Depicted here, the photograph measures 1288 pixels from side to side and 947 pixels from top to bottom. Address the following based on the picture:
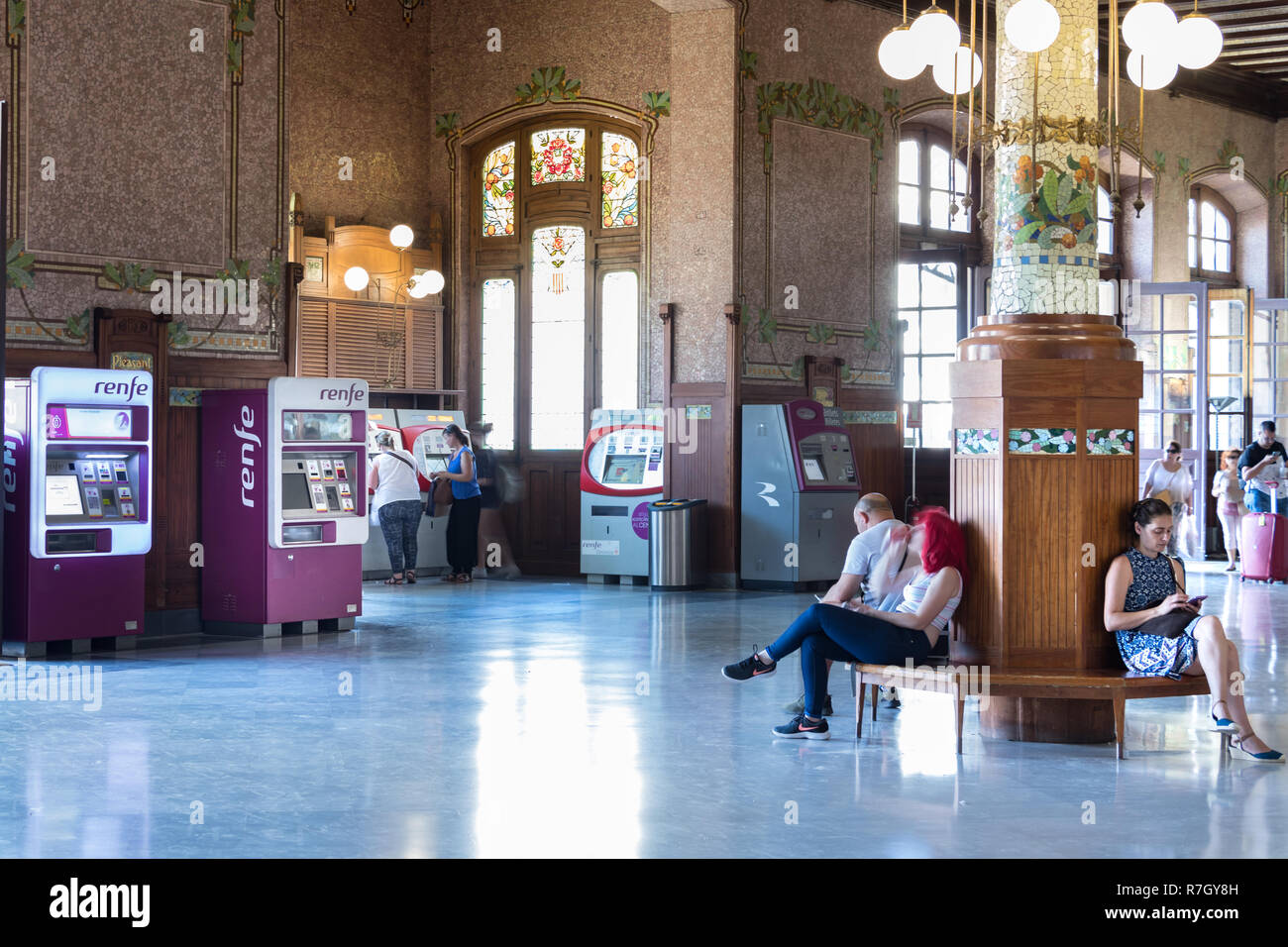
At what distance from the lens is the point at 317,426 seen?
9.41 metres

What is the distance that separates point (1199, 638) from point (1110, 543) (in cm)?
54

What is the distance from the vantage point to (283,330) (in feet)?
32.3

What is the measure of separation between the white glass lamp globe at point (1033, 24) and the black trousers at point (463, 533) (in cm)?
822

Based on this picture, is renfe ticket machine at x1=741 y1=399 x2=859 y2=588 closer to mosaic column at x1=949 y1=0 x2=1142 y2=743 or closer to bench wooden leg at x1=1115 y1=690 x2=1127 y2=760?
mosaic column at x1=949 y1=0 x2=1142 y2=743

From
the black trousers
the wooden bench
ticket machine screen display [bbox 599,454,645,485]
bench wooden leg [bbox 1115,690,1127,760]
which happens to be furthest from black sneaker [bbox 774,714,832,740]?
the black trousers

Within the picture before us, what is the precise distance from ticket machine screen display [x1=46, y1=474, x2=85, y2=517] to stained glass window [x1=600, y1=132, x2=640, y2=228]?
6.60 metres

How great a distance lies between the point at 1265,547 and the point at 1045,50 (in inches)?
327

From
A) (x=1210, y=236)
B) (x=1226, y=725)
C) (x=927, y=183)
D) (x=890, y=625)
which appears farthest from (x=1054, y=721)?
(x=1210, y=236)

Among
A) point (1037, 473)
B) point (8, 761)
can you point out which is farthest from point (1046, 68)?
point (8, 761)

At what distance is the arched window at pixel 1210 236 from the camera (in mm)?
17547

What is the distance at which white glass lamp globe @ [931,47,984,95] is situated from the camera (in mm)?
7180

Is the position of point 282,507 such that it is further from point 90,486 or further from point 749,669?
point 749,669

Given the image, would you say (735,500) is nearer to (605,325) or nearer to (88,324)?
(605,325)

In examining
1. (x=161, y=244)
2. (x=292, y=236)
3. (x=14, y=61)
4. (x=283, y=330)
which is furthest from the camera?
(x=292, y=236)
